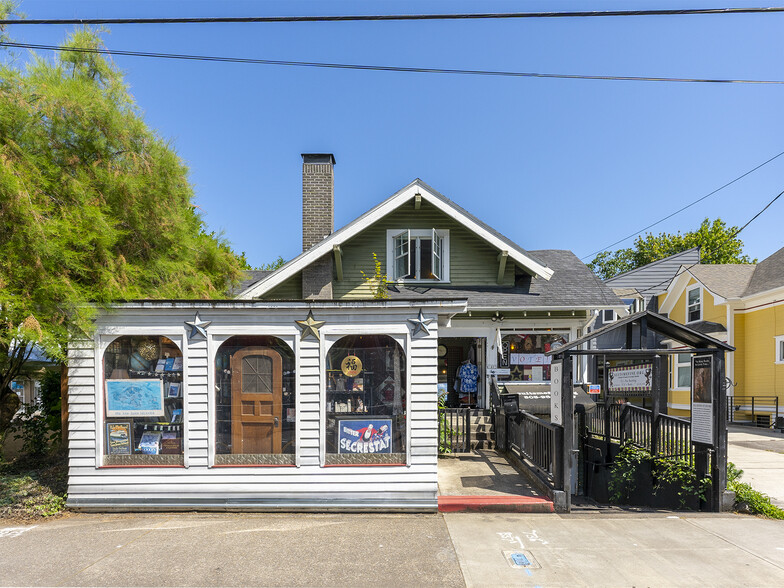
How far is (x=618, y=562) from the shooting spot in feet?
18.2

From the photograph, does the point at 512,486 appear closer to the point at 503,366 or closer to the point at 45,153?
the point at 503,366

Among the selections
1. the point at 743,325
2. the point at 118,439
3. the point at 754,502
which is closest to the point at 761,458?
the point at 754,502

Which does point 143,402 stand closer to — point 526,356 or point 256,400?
point 256,400

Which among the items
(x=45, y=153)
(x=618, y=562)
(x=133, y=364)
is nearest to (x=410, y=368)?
(x=618, y=562)

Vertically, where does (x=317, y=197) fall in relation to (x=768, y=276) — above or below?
above

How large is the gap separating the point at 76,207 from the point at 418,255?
879cm

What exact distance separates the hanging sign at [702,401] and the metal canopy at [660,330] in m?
0.27

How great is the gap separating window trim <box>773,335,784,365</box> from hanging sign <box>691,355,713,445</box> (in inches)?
597

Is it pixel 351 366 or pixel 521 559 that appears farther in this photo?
pixel 351 366

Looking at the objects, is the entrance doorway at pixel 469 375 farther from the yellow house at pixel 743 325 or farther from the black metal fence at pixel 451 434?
the yellow house at pixel 743 325

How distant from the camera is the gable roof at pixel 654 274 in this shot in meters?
33.1

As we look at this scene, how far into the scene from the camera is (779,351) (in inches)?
783

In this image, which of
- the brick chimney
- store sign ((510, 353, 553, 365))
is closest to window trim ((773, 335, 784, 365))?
store sign ((510, 353, 553, 365))

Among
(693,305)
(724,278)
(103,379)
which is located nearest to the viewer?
(103,379)
